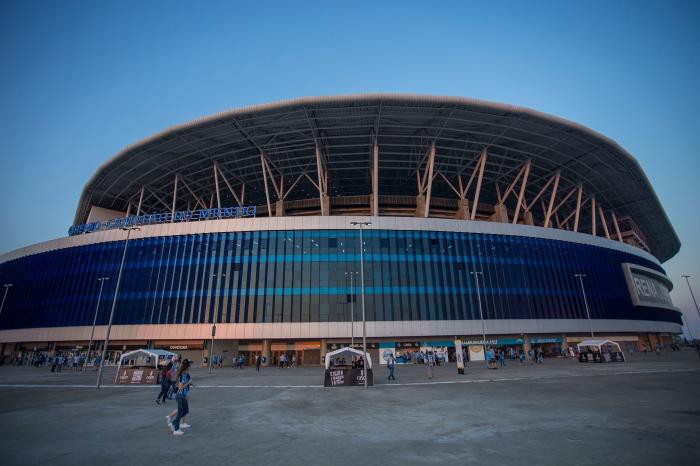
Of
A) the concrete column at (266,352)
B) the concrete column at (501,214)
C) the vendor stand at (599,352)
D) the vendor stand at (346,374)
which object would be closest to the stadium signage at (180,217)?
the concrete column at (266,352)

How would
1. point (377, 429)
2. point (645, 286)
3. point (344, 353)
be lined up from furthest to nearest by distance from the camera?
point (645, 286), point (344, 353), point (377, 429)

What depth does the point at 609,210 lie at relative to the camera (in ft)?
244

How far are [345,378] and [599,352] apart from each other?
30.6 metres

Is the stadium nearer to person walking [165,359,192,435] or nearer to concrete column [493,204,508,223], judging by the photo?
concrete column [493,204,508,223]

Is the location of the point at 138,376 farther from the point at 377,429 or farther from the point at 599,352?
the point at 599,352

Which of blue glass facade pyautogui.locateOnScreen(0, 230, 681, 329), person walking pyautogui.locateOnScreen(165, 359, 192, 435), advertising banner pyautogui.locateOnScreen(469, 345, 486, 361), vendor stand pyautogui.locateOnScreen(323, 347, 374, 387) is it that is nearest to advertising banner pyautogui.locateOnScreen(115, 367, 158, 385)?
vendor stand pyautogui.locateOnScreen(323, 347, 374, 387)

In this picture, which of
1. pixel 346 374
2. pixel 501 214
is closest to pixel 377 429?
pixel 346 374

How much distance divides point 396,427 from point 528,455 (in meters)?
3.88

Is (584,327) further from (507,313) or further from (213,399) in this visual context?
(213,399)

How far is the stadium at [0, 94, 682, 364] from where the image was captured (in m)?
46.8

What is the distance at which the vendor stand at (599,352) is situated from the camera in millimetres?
37062

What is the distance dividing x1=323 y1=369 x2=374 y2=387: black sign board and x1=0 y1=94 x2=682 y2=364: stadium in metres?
22.6

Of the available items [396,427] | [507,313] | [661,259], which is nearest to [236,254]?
[507,313]

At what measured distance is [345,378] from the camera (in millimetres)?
22312
